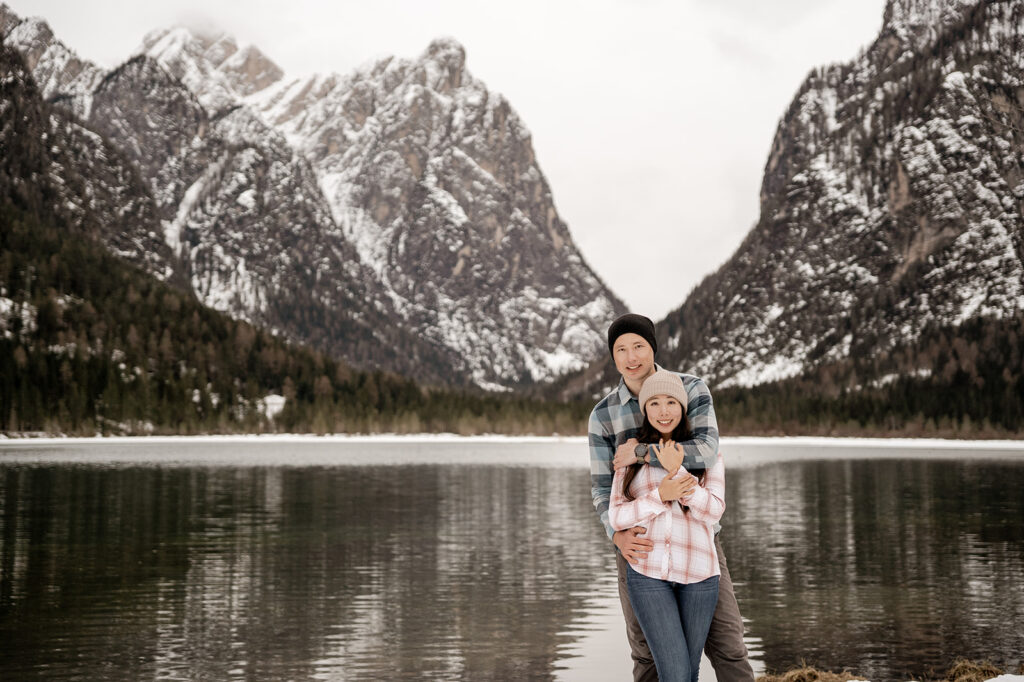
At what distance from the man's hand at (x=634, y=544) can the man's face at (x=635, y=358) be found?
5.05 ft

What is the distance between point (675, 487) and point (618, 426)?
1.11m

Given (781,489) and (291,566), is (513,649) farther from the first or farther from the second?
(781,489)

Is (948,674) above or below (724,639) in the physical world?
below

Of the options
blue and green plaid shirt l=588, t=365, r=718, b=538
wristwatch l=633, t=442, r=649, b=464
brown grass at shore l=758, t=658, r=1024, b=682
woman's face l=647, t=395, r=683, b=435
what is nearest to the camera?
wristwatch l=633, t=442, r=649, b=464

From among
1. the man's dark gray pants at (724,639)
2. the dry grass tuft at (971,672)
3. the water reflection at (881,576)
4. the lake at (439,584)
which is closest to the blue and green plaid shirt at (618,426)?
the man's dark gray pants at (724,639)

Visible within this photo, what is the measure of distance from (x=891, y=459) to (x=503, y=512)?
86.7 m

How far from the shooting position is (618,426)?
1136 centimetres

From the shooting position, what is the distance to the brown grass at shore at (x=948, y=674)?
17.8 metres

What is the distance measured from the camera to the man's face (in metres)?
11.6

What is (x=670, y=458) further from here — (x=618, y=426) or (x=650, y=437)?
(x=618, y=426)

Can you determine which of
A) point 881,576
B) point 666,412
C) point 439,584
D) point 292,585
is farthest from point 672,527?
point 881,576

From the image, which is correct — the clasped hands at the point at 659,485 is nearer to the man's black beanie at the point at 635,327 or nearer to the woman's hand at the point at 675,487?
the woman's hand at the point at 675,487

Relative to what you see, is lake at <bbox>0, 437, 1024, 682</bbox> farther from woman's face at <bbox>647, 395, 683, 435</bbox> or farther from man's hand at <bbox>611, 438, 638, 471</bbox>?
woman's face at <bbox>647, 395, 683, 435</bbox>

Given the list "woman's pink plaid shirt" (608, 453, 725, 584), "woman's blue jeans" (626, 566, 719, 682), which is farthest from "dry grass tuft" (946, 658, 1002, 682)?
"woman's pink plaid shirt" (608, 453, 725, 584)
